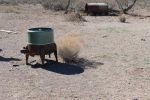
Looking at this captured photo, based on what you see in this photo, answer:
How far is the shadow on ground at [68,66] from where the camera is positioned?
9966mm

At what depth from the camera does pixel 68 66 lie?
1045cm

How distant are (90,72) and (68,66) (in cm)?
78

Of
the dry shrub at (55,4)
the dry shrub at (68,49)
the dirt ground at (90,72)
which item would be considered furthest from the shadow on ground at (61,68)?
the dry shrub at (55,4)

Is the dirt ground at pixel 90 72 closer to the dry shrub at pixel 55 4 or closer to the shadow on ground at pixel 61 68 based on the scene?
the shadow on ground at pixel 61 68

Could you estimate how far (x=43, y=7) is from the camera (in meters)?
27.7

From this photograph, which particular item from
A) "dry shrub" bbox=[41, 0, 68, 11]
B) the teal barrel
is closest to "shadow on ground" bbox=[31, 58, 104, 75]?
the teal barrel

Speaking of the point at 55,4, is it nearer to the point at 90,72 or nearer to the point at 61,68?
the point at 61,68

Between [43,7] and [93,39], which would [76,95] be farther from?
[43,7]

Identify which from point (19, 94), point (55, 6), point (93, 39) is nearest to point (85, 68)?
point (19, 94)

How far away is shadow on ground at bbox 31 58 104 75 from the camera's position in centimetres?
997

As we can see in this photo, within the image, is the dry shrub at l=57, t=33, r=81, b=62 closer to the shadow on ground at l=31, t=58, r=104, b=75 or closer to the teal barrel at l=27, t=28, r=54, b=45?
the shadow on ground at l=31, t=58, r=104, b=75

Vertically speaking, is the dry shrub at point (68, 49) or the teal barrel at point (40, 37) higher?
the teal barrel at point (40, 37)

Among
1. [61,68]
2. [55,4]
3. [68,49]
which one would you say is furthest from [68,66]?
[55,4]

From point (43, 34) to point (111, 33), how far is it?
687 centimetres
